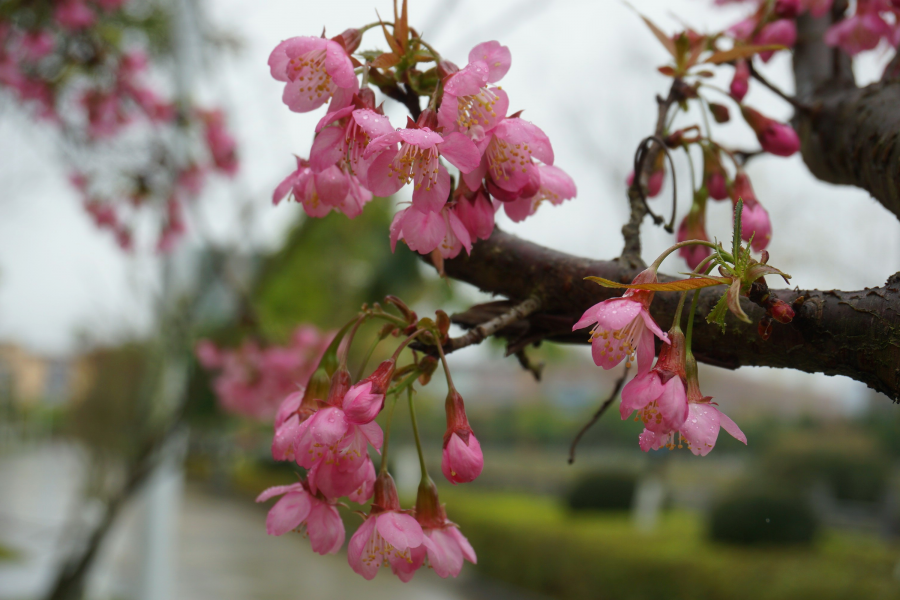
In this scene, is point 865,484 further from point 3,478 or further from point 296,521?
point 3,478

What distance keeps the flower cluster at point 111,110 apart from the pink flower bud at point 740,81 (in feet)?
9.16

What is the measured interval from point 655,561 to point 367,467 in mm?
6330

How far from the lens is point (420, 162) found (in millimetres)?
554

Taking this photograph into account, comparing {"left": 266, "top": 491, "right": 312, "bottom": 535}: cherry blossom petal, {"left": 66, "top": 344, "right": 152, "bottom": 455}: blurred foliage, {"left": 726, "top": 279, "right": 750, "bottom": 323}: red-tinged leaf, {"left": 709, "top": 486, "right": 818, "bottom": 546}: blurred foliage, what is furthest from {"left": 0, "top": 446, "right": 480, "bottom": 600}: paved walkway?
{"left": 726, "top": 279, "right": 750, "bottom": 323}: red-tinged leaf

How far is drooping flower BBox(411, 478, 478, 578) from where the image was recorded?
604mm

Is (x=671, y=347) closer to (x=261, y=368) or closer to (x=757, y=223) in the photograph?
(x=757, y=223)

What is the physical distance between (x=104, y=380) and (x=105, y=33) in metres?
5.23

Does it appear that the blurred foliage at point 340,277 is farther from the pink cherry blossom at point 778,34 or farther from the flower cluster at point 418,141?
the flower cluster at point 418,141

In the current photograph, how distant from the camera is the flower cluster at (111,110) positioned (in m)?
3.03

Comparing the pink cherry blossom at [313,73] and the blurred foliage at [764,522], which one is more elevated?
the pink cherry blossom at [313,73]

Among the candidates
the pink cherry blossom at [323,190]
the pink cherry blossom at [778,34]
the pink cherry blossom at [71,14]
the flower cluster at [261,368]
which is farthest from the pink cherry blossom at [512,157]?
the pink cherry blossom at [71,14]

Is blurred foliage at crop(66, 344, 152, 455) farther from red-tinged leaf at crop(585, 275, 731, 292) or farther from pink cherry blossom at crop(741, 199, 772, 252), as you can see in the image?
red-tinged leaf at crop(585, 275, 731, 292)

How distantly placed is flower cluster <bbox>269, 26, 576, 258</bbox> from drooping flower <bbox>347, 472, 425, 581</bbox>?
9.3 inches

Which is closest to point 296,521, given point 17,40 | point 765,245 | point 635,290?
point 635,290
